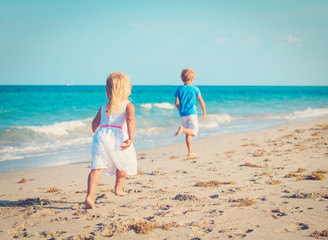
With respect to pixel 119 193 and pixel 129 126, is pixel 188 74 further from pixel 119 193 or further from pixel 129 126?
pixel 119 193

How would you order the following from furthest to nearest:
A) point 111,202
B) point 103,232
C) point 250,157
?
1. point 250,157
2. point 111,202
3. point 103,232

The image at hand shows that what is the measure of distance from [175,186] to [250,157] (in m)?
2.41

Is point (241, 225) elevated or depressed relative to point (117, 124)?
depressed

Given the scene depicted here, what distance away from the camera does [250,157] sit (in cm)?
587

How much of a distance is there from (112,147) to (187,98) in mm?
3373

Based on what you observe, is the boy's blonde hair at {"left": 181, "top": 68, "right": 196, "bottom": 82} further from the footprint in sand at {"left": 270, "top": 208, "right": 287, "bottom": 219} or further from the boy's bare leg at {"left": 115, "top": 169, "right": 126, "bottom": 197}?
the footprint in sand at {"left": 270, "top": 208, "right": 287, "bottom": 219}

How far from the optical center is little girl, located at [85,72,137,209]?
3.22 metres

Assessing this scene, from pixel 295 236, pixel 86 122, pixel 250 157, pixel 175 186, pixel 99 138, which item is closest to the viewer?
pixel 295 236

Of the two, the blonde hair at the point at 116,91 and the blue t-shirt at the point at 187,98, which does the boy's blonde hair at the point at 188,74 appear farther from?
the blonde hair at the point at 116,91

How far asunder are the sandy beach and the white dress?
47 centimetres

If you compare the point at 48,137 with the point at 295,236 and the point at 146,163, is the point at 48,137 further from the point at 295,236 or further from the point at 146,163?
the point at 295,236

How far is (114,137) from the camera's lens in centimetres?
324

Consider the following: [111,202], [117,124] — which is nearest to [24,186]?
[111,202]

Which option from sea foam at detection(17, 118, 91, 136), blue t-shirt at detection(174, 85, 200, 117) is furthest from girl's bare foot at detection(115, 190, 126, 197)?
sea foam at detection(17, 118, 91, 136)
